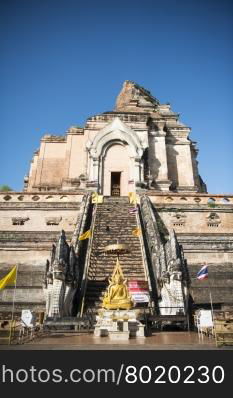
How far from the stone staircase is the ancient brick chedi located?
0.18 ft

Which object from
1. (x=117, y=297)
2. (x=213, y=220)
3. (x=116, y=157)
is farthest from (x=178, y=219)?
(x=117, y=297)

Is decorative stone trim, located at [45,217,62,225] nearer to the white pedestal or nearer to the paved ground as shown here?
the white pedestal

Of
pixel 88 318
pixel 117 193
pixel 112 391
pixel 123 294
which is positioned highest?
pixel 117 193

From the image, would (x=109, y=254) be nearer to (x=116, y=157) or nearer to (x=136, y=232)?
(x=136, y=232)

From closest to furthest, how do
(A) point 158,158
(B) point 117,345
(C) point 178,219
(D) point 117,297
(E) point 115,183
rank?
(B) point 117,345 → (D) point 117,297 → (C) point 178,219 → (E) point 115,183 → (A) point 158,158

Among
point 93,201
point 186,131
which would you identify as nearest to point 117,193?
point 93,201

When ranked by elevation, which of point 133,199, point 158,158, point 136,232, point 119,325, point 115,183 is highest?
point 158,158

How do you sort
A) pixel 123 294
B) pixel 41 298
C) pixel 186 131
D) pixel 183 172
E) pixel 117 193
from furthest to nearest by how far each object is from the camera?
pixel 186 131 → pixel 183 172 → pixel 117 193 → pixel 41 298 → pixel 123 294

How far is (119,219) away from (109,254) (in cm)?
420

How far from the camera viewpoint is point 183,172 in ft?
102

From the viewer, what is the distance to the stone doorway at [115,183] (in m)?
27.8

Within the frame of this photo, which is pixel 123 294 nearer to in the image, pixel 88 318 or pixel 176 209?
pixel 88 318

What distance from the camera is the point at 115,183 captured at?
1130 inches

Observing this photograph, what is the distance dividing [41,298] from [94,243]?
382 cm
